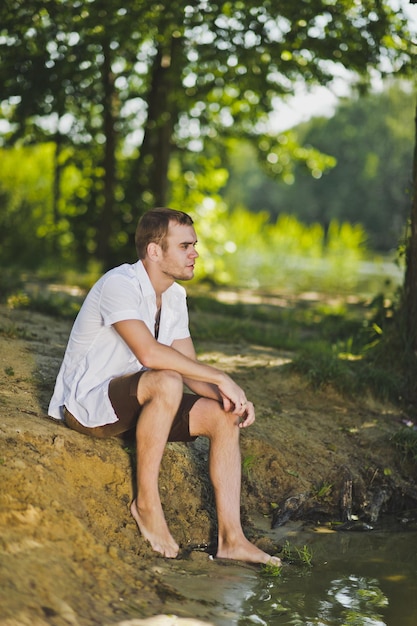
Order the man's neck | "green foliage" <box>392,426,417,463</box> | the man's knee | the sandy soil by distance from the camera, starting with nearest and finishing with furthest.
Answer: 1. the sandy soil
2. the man's knee
3. the man's neck
4. "green foliage" <box>392,426,417,463</box>

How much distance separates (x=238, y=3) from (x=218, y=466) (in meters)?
7.57

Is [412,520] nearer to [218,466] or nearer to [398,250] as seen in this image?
[218,466]

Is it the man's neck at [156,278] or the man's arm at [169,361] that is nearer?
the man's arm at [169,361]

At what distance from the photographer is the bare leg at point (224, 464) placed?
4789 mm

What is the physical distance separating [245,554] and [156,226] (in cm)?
171

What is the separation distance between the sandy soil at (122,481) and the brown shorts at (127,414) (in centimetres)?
8

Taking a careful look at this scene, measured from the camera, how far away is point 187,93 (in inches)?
612

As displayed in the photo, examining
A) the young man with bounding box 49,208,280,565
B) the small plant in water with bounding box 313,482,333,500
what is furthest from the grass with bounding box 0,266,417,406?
the young man with bounding box 49,208,280,565

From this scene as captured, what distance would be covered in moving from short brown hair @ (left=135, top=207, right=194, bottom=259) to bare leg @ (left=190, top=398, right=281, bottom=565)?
840mm

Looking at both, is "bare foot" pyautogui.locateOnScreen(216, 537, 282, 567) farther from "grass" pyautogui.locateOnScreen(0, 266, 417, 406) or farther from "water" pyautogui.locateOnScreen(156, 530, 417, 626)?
"grass" pyautogui.locateOnScreen(0, 266, 417, 406)

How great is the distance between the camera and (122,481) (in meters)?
4.91

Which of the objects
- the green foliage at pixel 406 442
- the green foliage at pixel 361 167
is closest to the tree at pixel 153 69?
the green foliage at pixel 406 442

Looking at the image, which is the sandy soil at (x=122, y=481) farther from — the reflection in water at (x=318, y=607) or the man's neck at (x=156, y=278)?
the man's neck at (x=156, y=278)

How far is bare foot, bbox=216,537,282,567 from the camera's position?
4.72m
